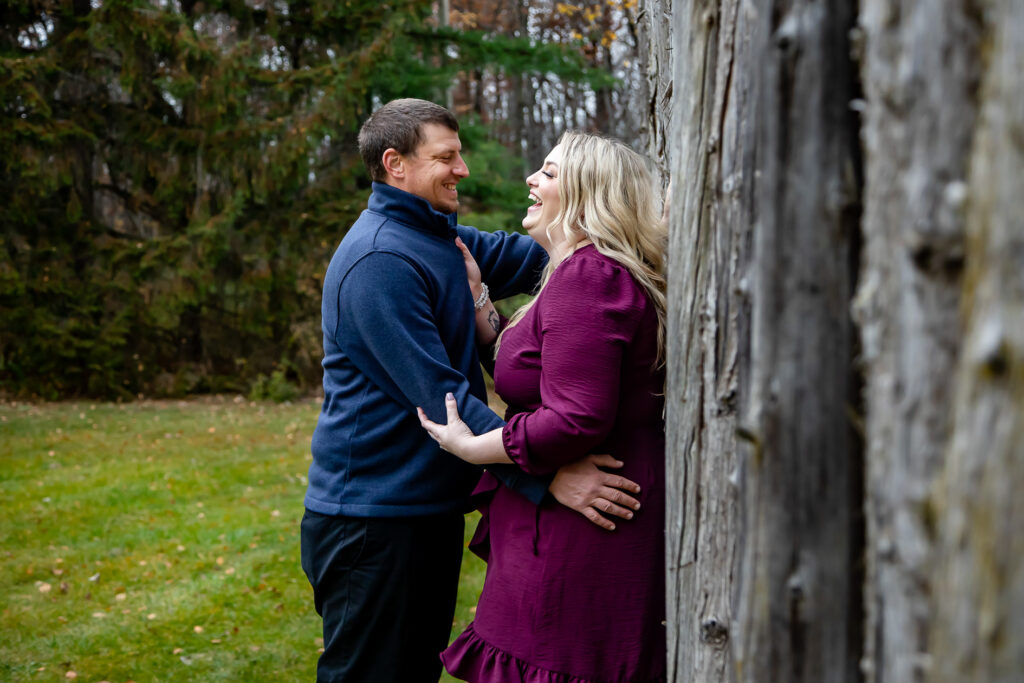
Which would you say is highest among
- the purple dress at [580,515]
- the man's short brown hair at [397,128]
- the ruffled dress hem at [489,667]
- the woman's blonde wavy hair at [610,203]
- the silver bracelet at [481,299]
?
the man's short brown hair at [397,128]

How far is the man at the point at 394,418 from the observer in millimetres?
2629

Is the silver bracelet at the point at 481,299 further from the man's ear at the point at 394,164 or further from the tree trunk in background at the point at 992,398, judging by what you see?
the tree trunk in background at the point at 992,398

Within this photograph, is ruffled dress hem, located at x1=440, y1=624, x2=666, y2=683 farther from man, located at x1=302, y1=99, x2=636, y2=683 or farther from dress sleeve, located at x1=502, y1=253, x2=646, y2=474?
dress sleeve, located at x1=502, y1=253, x2=646, y2=474

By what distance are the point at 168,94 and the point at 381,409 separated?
40.4 ft

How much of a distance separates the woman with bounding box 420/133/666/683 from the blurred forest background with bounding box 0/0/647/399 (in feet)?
30.8

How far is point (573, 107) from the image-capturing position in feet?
53.8

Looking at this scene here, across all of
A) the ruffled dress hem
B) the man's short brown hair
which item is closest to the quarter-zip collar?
the man's short brown hair

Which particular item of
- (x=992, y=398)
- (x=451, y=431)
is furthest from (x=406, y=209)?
(x=992, y=398)

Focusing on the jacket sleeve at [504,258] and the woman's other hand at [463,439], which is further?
the jacket sleeve at [504,258]

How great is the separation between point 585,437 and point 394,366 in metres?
0.68

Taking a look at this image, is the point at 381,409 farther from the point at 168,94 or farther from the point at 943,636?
the point at 168,94

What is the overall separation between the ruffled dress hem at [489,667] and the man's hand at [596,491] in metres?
0.39

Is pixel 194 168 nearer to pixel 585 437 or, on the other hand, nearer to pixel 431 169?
pixel 431 169

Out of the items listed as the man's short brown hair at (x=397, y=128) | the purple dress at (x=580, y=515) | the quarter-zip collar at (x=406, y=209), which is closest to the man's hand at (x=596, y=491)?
the purple dress at (x=580, y=515)
